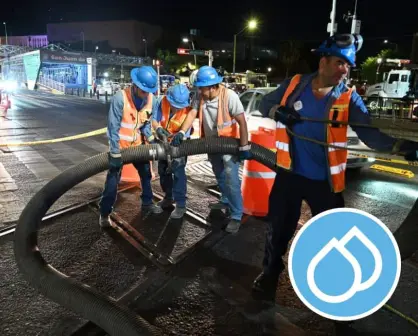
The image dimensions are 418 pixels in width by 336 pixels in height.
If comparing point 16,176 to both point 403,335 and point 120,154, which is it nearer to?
point 120,154

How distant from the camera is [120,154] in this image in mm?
3943

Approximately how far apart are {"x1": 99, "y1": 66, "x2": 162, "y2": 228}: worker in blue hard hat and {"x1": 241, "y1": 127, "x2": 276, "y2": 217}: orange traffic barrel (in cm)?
126

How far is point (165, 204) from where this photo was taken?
16.5 feet

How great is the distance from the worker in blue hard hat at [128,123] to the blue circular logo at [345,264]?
2.39 metres

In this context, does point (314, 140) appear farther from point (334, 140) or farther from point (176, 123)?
point (176, 123)

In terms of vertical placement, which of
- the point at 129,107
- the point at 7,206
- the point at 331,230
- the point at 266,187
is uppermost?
the point at 129,107

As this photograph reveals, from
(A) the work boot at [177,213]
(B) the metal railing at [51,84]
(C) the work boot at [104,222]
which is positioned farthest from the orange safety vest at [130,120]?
(B) the metal railing at [51,84]

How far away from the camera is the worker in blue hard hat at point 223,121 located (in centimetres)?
404

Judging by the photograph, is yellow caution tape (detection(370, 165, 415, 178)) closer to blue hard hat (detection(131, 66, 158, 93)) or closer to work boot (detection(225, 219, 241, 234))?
work boot (detection(225, 219, 241, 234))

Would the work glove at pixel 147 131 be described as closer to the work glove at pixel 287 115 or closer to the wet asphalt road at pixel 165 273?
the wet asphalt road at pixel 165 273

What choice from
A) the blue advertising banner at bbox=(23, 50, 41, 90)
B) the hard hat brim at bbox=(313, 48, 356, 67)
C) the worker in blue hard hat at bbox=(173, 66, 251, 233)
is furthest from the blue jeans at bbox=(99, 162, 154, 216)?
the blue advertising banner at bbox=(23, 50, 41, 90)

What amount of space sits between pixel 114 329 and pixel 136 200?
117 inches

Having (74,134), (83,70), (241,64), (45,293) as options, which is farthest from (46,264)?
(241,64)

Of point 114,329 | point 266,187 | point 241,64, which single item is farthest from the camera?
point 241,64
